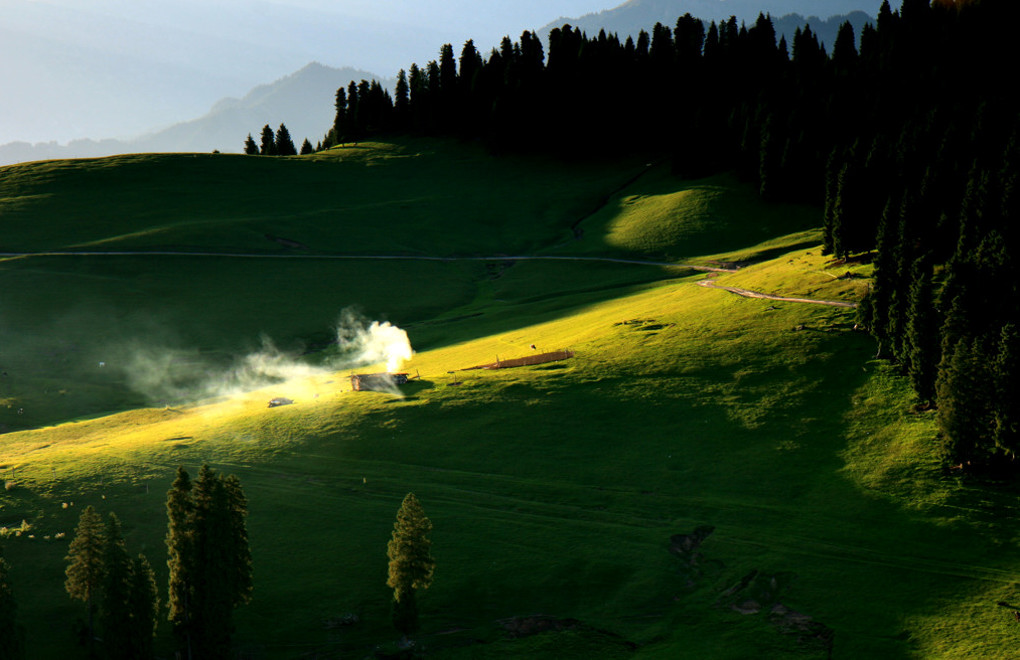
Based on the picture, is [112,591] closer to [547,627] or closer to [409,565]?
[409,565]

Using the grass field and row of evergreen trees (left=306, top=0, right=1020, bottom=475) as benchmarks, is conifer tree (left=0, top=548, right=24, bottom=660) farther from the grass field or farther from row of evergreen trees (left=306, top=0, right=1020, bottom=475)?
row of evergreen trees (left=306, top=0, right=1020, bottom=475)

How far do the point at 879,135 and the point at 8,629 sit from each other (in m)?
108

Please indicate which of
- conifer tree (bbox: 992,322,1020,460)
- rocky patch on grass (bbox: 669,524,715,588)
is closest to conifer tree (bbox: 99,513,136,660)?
rocky patch on grass (bbox: 669,524,715,588)

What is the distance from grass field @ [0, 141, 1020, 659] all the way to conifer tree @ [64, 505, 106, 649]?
260 cm

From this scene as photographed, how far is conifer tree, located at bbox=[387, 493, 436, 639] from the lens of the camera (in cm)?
4262

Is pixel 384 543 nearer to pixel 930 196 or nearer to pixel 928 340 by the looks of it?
pixel 928 340

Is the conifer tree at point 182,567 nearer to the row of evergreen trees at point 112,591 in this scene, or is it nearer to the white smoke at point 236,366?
the row of evergreen trees at point 112,591

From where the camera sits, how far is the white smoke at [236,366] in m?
85.2

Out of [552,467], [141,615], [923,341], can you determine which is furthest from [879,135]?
[141,615]

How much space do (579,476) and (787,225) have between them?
82.9m

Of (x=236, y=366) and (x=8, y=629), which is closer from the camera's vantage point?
(x=8, y=629)

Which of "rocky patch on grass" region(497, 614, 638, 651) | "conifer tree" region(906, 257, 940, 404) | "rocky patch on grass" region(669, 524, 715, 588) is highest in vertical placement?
"conifer tree" region(906, 257, 940, 404)

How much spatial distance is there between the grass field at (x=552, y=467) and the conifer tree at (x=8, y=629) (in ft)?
8.10

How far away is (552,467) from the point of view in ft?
187
